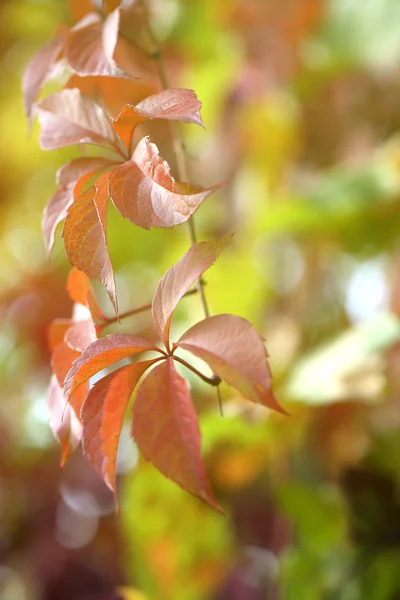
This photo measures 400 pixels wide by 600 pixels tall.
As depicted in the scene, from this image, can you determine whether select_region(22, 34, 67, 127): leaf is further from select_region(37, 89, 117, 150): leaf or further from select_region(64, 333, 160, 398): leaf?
select_region(64, 333, 160, 398): leaf

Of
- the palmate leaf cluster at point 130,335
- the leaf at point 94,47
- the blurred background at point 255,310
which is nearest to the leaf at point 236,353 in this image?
the palmate leaf cluster at point 130,335

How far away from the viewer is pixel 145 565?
27.0 inches

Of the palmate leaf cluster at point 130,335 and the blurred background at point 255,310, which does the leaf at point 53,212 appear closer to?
the palmate leaf cluster at point 130,335

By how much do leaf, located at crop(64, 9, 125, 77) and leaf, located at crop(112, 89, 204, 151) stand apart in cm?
3

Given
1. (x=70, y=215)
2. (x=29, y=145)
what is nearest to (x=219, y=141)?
(x=29, y=145)

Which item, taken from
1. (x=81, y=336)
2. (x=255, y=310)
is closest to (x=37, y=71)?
(x=81, y=336)

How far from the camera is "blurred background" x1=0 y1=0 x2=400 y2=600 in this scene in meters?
0.60

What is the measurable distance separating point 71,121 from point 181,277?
0.11m

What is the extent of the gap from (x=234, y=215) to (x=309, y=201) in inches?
13.4

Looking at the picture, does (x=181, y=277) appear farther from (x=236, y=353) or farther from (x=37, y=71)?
(x=37, y=71)

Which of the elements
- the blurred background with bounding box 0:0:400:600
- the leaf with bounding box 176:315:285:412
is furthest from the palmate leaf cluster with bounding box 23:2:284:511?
the blurred background with bounding box 0:0:400:600

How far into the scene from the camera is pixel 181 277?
0.83 feet

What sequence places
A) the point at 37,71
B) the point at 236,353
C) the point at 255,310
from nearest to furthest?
the point at 236,353
the point at 37,71
the point at 255,310

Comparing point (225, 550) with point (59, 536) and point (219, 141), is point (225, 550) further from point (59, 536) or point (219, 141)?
point (219, 141)
